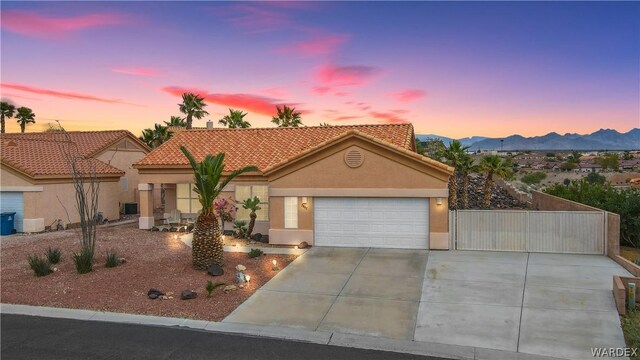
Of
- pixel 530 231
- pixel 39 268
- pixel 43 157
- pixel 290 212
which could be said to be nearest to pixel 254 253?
pixel 290 212

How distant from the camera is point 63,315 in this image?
441 inches

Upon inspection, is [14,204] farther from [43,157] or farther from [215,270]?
[215,270]

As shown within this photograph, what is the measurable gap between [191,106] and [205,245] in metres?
33.7

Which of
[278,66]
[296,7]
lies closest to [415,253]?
[296,7]

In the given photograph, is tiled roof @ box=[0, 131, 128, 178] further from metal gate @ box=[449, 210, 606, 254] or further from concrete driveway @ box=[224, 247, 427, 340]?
metal gate @ box=[449, 210, 606, 254]

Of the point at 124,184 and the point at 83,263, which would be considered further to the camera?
the point at 124,184

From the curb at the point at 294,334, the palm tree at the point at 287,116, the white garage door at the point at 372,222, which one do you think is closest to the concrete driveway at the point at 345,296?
the curb at the point at 294,334

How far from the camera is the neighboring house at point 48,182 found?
2378 centimetres

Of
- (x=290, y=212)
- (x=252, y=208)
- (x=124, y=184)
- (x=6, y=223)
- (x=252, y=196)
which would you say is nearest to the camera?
(x=290, y=212)

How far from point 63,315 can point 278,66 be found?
66.5ft

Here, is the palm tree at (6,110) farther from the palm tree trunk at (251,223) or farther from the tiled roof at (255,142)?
the palm tree trunk at (251,223)

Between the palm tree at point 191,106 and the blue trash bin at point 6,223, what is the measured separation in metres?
23.3

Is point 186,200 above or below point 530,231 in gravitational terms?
above

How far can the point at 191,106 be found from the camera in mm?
45594
